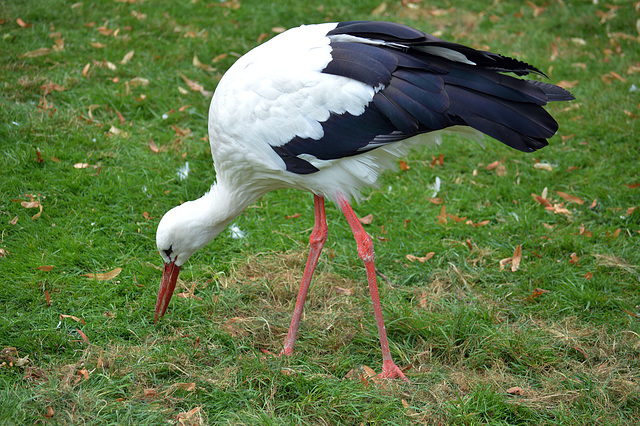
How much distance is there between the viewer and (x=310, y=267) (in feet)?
13.0

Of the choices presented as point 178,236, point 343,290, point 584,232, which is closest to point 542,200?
point 584,232

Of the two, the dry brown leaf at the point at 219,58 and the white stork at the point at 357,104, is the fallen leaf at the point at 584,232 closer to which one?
the white stork at the point at 357,104

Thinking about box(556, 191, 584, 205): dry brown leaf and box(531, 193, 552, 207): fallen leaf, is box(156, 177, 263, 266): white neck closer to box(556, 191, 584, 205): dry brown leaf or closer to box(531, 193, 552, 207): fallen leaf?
box(531, 193, 552, 207): fallen leaf

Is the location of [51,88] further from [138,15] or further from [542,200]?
[542,200]

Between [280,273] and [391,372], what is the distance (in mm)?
1282

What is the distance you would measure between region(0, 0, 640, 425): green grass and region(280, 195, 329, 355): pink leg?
0.13 m

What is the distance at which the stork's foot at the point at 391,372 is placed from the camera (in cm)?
356

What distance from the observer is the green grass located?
132 inches

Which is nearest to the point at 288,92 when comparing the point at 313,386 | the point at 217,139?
the point at 217,139

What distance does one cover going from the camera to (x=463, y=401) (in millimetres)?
3301

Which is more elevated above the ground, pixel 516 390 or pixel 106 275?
pixel 516 390

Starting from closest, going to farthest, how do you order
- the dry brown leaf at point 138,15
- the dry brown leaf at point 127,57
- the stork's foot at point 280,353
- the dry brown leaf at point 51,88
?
the stork's foot at point 280,353, the dry brown leaf at point 51,88, the dry brown leaf at point 127,57, the dry brown leaf at point 138,15

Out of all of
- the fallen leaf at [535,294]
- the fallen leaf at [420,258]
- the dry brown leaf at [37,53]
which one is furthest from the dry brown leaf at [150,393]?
the dry brown leaf at [37,53]

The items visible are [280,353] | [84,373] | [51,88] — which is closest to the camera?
[84,373]
